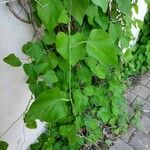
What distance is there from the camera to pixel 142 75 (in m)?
2.86

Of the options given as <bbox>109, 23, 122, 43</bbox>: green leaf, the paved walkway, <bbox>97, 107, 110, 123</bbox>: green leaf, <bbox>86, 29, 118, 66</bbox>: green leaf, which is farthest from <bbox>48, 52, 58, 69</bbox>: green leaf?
the paved walkway

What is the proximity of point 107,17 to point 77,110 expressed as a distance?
520 mm

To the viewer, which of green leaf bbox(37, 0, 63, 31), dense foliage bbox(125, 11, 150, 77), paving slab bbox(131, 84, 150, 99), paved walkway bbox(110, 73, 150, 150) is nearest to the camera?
green leaf bbox(37, 0, 63, 31)

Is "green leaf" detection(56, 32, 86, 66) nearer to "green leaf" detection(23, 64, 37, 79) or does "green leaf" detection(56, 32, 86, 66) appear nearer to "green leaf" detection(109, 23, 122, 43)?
"green leaf" detection(23, 64, 37, 79)

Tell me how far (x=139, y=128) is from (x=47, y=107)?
1.35 metres

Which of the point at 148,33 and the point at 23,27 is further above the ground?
the point at 23,27

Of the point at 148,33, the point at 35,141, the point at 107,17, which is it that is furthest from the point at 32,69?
the point at 148,33

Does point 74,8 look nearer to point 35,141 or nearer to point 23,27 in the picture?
point 23,27

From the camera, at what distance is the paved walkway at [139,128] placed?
2182 millimetres

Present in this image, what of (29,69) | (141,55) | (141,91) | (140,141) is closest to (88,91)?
(29,69)

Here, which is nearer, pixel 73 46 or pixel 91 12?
pixel 73 46

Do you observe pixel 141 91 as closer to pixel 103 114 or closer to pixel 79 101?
pixel 103 114

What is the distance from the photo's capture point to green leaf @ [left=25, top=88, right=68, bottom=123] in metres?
1.16

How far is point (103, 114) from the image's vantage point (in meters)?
2.09
